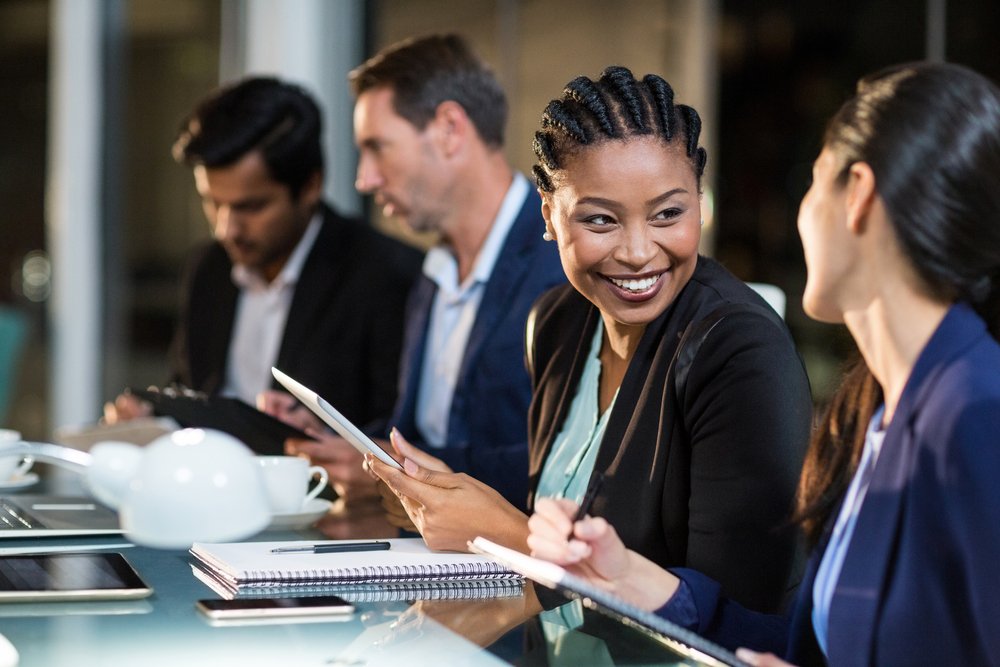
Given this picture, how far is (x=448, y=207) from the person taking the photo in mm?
2889

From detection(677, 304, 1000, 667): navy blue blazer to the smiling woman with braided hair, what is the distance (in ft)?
1.05

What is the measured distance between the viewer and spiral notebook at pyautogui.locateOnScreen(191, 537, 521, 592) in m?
1.46

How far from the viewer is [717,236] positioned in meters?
4.88

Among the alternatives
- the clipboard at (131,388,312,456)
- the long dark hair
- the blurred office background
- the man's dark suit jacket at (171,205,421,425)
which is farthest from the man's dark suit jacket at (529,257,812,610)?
the blurred office background

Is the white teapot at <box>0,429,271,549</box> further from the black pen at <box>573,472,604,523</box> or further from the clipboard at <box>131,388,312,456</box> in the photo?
the clipboard at <box>131,388,312,456</box>

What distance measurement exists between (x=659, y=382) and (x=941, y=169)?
2.06ft

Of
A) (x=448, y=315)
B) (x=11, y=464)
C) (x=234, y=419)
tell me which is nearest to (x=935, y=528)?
(x=234, y=419)

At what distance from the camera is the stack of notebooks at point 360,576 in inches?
57.0

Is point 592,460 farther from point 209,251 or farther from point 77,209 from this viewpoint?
point 77,209

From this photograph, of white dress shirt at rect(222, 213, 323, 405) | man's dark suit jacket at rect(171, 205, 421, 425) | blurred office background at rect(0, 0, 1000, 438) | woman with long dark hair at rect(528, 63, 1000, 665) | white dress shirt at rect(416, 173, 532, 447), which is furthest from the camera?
blurred office background at rect(0, 0, 1000, 438)

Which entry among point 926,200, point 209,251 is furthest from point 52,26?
point 926,200

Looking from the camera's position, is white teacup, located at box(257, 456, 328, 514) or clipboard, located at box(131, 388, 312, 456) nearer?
white teacup, located at box(257, 456, 328, 514)

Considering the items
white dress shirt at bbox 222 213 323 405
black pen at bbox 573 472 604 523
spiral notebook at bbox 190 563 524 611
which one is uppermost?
black pen at bbox 573 472 604 523

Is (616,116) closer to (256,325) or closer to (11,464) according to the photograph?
(11,464)
